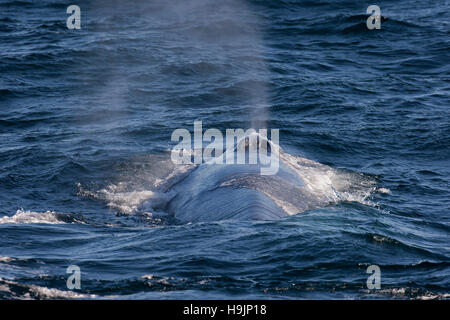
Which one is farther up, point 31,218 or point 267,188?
point 267,188

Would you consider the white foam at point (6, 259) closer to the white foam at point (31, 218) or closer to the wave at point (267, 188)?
the white foam at point (31, 218)

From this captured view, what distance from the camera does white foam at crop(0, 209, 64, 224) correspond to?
15.9m

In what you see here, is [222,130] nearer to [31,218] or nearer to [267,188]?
[267,188]

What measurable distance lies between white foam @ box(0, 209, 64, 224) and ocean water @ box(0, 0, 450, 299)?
0.25 ft

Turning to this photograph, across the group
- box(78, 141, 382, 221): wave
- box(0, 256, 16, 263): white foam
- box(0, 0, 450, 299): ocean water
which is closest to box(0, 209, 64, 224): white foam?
box(0, 0, 450, 299): ocean water

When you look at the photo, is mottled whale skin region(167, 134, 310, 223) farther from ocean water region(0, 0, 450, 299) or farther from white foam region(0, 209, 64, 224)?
white foam region(0, 209, 64, 224)

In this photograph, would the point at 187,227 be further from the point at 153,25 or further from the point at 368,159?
the point at 153,25

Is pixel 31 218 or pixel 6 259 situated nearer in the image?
pixel 6 259

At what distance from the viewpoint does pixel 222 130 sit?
937 inches

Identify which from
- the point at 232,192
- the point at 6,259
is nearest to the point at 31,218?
the point at 6,259

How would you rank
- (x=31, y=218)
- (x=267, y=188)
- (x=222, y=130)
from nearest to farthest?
1. (x=31, y=218)
2. (x=267, y=188)
3. (x=222, y=130)

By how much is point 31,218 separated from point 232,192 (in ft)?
13.4

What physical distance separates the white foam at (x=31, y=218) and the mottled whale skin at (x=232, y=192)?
2.53m
